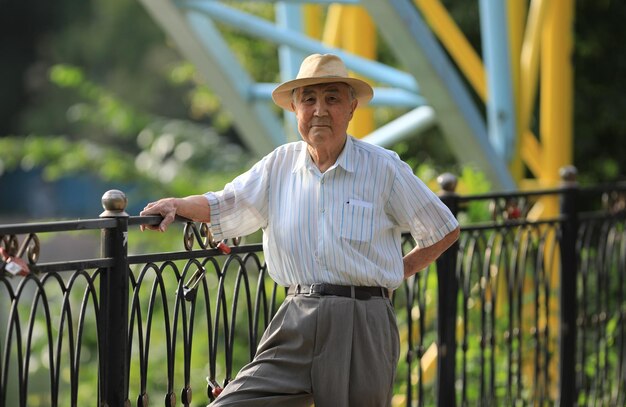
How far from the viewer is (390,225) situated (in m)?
3.73

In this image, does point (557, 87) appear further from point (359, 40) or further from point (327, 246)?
point (327, 246)

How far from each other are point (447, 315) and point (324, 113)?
185 centimetres

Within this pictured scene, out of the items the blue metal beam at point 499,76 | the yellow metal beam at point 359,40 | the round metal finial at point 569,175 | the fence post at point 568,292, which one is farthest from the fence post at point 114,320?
the yellow metal beam at point 359,40

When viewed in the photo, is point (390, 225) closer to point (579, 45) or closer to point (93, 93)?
point (579, 45)

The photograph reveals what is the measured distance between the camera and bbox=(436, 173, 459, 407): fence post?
519 cm

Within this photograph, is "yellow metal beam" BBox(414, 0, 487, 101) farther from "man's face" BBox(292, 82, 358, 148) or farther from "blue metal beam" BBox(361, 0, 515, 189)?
"man's face" BBox(292, 82, 358, 148)

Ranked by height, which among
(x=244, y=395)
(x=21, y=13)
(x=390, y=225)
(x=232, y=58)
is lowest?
(x=244, y=395)

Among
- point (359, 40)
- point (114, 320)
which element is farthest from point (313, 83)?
point (359, 40)

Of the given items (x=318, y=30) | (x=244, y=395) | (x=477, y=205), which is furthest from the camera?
(x=318, y=30)

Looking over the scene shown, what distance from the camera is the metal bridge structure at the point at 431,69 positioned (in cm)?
823

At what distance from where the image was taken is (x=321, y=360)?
11.8ft

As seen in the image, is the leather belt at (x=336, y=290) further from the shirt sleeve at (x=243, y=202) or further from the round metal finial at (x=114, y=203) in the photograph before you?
the round metal finial at (x=114, y=203)

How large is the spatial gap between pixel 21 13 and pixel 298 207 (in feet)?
126

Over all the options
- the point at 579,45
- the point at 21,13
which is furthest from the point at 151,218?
the point at 21,13
